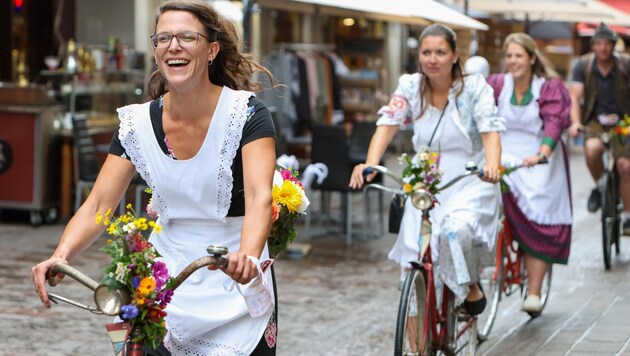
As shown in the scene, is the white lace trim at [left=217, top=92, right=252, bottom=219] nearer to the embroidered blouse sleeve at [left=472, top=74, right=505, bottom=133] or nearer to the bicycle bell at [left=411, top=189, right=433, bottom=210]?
the bicycle bell at [left=411, top=189, right=433, bottom=210]

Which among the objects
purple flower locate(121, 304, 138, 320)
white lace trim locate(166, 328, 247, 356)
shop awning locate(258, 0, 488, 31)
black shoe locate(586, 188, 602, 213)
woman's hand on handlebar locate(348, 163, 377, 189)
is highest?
shop awning locate(258, 0, 488, 31)

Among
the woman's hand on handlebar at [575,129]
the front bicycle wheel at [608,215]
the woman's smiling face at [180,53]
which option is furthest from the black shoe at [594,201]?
the woman's smiling face at [180,53]

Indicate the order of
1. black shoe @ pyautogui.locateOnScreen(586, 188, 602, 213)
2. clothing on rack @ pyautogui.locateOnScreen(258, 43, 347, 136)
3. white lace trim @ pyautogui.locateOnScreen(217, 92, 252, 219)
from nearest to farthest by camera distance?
white lace trim @ pyautogui.locateOnScreen(217, 92, 252, 219) → black shoe @ pyautogui.locateOnScreen(586, 188, 602, 213) → clothing on rack @ pyautogui.locateOnScreen(258, 43, 347, 136)

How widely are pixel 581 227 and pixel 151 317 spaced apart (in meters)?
10.8

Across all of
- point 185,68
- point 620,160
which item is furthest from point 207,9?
point 620,160

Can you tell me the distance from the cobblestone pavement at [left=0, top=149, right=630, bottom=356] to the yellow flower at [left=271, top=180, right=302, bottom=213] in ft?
10.8

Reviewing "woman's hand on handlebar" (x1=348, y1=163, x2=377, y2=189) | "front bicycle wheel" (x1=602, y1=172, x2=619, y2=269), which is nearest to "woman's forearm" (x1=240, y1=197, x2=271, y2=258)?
A: "woman's hand on handlebar" (x1=348, y1=163, x2=377, y2=189)

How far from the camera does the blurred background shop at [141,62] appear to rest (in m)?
12.3

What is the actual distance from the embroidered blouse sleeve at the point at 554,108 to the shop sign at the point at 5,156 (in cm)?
626

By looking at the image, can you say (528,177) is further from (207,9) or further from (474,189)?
(207,9)

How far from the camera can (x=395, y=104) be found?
6605 mm

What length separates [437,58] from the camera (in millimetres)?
6457

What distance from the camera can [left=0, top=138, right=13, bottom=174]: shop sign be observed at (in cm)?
1235

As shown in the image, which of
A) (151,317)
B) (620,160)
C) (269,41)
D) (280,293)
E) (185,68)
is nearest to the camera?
(151,317)
